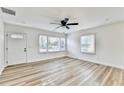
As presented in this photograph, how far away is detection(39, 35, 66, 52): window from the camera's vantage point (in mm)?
6517

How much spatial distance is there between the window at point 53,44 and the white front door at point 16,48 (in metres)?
2.07

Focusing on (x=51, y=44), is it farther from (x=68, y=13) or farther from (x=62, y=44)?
(x=68, y=13)

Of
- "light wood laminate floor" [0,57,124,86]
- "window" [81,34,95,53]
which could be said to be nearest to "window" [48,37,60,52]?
"window" [81,34,95,53]

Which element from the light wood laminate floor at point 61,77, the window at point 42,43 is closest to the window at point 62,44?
the window at point 42,43

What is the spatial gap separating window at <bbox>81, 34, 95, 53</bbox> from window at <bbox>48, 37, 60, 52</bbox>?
7.46ft

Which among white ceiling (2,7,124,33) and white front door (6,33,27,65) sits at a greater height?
white ceiling (2,7,124,33)

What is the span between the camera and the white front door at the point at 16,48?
15.5 feet

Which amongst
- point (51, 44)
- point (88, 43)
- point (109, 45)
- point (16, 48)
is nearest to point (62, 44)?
point (51, 44)

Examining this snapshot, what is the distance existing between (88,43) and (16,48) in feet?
15.1

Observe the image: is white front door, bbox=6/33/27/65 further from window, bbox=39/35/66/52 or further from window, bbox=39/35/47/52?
window, bbox=39/35/66/52

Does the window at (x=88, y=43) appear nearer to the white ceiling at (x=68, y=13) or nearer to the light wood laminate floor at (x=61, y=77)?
the white ceiling at (x=68, y=13)
